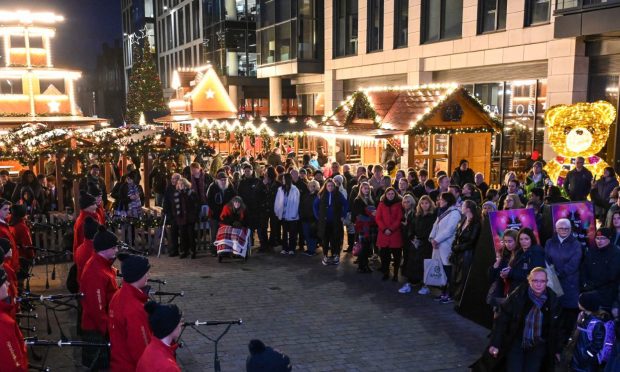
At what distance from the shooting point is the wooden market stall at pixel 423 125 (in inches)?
675

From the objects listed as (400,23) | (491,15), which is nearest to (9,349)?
(491,15)

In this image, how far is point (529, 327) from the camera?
235 inches

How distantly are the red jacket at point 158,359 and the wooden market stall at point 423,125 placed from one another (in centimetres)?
1370

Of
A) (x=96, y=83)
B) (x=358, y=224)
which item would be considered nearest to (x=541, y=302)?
(x=358, y=224)

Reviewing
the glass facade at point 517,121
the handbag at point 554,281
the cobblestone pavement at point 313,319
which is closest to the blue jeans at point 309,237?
the cobblestone pavement at point 313,319

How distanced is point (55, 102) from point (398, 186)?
21476 mm

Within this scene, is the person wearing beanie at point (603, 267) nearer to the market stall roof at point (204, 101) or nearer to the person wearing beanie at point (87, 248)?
the person wearing beanie at point (87, 248)

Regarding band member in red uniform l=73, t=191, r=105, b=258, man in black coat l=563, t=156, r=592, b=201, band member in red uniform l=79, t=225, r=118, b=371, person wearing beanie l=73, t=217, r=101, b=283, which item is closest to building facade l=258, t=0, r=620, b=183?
man in black coat l=563, t=156, r=592, b=201

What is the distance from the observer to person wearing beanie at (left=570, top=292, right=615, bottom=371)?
5695 millimetres

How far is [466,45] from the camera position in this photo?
23.8 metres

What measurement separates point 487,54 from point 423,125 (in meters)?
7.89

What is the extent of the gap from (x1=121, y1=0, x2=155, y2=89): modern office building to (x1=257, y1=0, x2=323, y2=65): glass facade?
100 ft

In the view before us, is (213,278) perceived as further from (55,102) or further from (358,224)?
(55,102)

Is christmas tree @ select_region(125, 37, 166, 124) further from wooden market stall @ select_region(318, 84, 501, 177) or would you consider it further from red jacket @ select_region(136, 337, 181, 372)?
red jacket @ select_region(136, 337, 181, 372)
